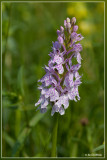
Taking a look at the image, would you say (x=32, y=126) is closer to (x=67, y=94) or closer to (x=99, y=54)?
(x=67, y=94)

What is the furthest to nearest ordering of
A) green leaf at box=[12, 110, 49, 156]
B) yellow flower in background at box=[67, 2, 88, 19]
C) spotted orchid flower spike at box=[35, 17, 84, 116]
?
yellow flower in background at box=[67, 2, 88, 19] → green leaf at box=[12, 110, 49, 156] → spotted orchid flower spike at box=[35, 17, 84, 116]

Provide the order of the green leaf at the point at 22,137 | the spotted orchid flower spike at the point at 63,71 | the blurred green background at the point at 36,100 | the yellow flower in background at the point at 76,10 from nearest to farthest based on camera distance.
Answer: the spotted orchid flower spike at the point at 63,71, the green leaf at the point at 22,137, the blurred green background at the point at 36,100, the yellow flower in background at the point at 76,10

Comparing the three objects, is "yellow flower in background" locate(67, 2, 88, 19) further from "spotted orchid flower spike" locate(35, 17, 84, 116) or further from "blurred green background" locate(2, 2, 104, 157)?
"spotted orchid flower spike" locate(35, 17, 84, 116)

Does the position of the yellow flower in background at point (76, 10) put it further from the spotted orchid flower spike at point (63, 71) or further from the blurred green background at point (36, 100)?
the spotted orchid flower spike at point (63, 71)

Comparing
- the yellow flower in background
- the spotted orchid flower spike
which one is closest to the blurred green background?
the yellow flower in background

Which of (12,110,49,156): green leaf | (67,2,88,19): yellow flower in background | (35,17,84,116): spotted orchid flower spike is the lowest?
(12,110,49,156): green leaf

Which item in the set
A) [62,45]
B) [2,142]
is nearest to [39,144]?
[2,142]

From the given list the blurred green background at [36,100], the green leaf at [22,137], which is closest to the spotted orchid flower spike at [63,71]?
the blurred green background at [36,100]

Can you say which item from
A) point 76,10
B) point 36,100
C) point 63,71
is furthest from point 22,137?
point 76,10
